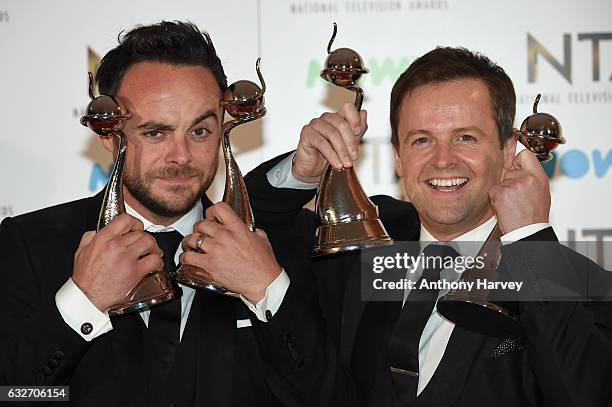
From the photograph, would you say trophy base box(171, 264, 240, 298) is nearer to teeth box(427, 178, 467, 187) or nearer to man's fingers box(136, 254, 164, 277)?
man's fingers box(136, 254, 164, 277)

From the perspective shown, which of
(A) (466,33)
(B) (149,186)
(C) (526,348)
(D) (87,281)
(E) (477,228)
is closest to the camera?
(D) (87,281)

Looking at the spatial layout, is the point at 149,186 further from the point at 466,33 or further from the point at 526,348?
the point at 466,33

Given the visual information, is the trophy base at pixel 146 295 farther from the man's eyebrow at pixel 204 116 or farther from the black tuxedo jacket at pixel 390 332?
the man's eyebrow at pixel 204 116

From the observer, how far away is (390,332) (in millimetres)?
2271

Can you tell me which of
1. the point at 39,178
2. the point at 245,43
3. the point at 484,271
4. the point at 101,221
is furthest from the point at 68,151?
the point at 484,271

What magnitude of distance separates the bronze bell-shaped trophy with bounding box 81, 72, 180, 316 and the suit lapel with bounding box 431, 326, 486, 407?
2.02ft

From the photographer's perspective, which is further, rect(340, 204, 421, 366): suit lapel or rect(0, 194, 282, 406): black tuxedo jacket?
rect(340, 204, 421, 366): suit lapel

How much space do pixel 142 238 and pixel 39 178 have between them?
5.65ft

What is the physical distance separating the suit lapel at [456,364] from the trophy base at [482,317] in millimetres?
60

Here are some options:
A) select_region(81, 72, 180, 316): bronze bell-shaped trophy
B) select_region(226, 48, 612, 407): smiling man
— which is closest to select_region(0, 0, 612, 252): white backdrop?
select_region(226, 48, 612, 407): smiling man

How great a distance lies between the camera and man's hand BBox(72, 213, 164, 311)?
1967 mm

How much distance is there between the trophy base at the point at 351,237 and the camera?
2.06m

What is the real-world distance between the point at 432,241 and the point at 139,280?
0.80 metres

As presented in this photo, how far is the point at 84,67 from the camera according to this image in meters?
3.61
